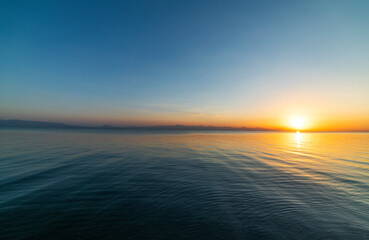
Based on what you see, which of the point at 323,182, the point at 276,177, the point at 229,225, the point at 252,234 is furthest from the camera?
the point at 276,177

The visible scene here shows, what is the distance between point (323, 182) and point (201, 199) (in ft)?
33.1

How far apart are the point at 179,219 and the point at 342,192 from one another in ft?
35.3

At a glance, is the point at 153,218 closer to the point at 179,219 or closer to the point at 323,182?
the point at 179,219

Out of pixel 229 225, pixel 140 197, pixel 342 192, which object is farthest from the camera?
pixel 342 192

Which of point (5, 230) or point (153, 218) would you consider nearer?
point (5, 230)

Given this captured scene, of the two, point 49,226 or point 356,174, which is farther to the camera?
point 356,174

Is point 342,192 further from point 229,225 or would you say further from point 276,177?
point 229,225

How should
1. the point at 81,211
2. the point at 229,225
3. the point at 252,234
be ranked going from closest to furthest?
the point at 252,234, the point at 229,225, the point at 81,211

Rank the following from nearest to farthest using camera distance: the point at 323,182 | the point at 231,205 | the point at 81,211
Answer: the point at 81,211 < the point at 231,205 < the point at 323,182

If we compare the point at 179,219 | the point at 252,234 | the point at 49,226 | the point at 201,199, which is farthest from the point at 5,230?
the point at 252,234

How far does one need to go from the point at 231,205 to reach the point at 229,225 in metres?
1.79

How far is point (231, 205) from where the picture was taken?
7766 mm

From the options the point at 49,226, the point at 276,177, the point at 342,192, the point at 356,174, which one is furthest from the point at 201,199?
the point at 356,174

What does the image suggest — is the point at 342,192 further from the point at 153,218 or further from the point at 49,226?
the point at 49,226
